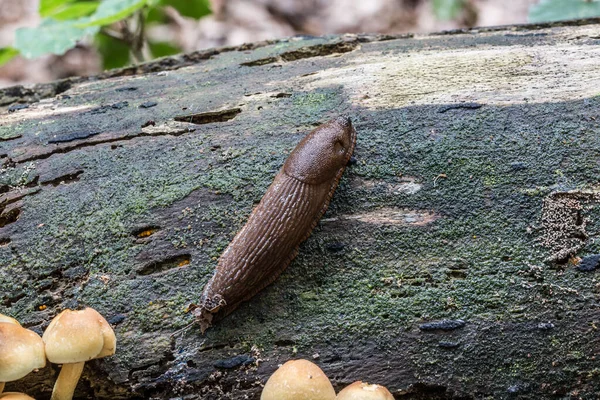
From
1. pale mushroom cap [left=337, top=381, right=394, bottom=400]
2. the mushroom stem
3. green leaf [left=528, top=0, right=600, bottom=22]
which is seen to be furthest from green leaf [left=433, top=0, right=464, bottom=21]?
the mushroom stem

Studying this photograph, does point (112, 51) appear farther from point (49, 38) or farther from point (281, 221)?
point (281, 221)

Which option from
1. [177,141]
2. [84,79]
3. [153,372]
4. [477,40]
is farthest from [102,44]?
[153,372]

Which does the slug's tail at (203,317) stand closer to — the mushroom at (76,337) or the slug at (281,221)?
the slug at (281,221)

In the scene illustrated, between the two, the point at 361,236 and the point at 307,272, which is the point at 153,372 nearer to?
the point at 307,272

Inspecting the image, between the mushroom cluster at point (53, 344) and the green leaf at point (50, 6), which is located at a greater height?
the green leaf at point (50, 6)

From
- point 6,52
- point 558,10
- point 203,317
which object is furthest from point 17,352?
point 558,10

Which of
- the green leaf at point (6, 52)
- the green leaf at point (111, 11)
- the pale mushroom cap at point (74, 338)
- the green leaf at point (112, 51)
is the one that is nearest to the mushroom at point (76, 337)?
the pale mushroom cap at point (74, 338)
